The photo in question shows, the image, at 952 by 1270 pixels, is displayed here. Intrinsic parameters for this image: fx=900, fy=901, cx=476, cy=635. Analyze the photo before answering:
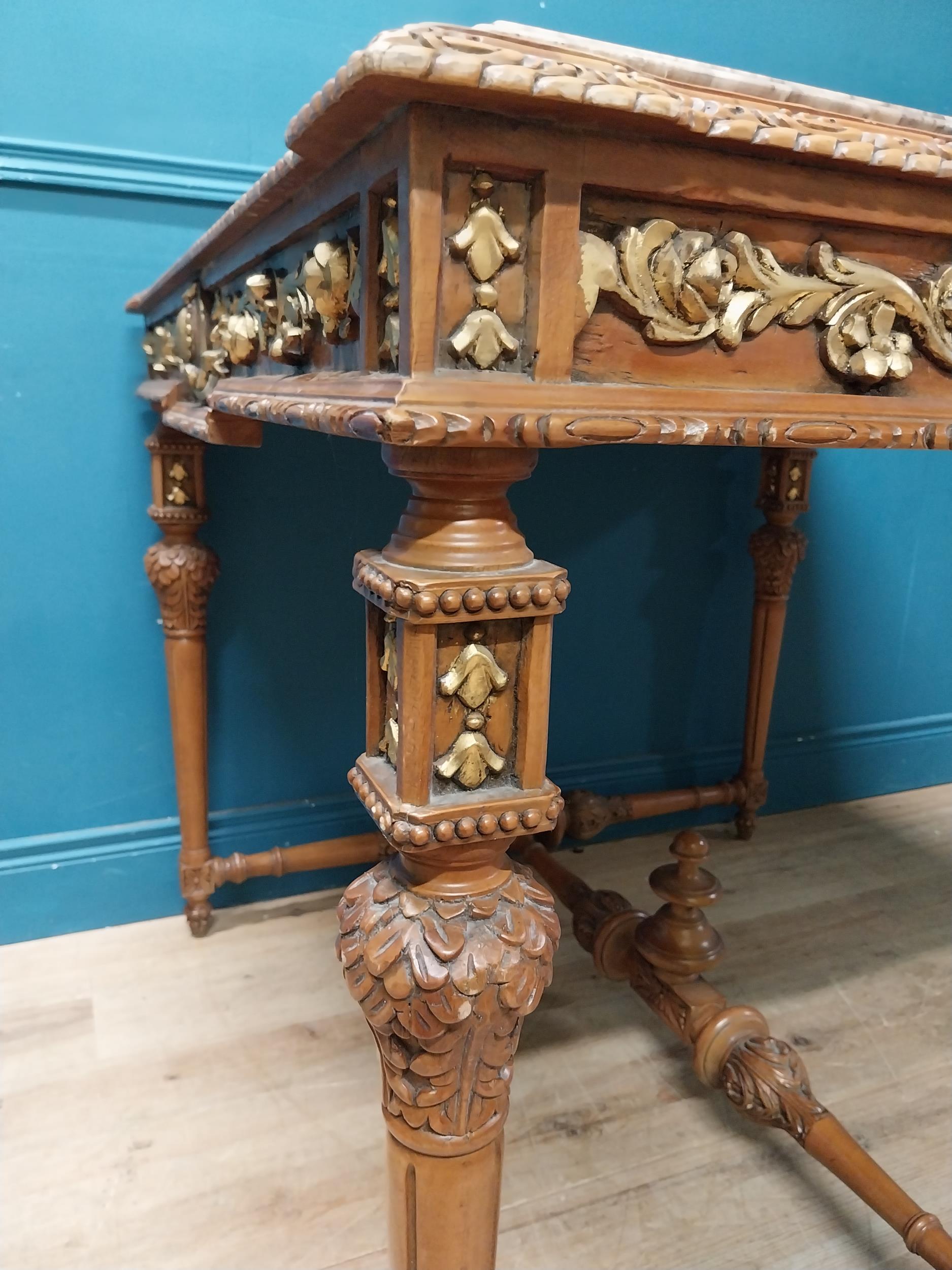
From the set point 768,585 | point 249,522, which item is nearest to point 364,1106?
point 249,522

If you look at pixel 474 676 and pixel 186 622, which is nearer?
pixel 474 676

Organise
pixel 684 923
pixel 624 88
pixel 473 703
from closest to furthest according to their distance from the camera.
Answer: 1. pixel 624 88
2. pixel 473 703
3. pixel 684 923

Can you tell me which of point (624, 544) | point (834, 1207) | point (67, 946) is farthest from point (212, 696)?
point (834, 1207)

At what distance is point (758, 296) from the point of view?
527 millimetres

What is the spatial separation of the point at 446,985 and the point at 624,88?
47cm

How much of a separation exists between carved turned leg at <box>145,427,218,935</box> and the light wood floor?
13 centimetres

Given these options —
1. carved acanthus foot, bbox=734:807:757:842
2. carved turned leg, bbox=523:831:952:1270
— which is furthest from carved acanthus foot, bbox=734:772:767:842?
carved turned leg, bbox=523:831:952:1270

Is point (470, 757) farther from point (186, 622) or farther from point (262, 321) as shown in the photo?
point (186, 622)

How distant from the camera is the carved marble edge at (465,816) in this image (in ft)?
1.67

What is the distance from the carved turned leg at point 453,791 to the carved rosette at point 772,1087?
39 cm

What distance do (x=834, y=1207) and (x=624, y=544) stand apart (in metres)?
0.99

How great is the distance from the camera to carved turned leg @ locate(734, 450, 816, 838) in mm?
1493

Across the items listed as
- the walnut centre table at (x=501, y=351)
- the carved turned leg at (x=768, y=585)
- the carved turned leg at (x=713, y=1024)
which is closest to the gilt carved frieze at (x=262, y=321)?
the walnut centre table at (x=501, y=351)

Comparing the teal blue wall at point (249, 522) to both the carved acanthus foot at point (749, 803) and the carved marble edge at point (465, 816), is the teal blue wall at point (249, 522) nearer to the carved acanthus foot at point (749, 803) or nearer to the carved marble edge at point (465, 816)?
the carved acanthus foot at point (749, 803)
